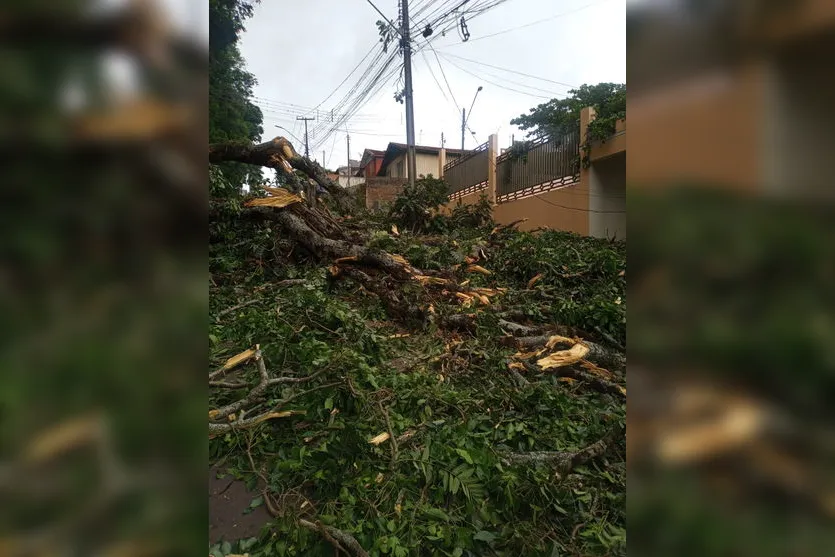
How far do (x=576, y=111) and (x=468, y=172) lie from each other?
3.72 meters

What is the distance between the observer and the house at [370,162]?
1271 inches

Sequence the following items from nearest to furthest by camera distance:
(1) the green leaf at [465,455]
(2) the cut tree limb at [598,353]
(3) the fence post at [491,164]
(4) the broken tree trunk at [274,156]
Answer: (1) the green leaf at [465,455] → (2) the cut tree limb at [598,353] → (4) the broken tree trunk at [274,156] → (3) the fence post at [491,164]

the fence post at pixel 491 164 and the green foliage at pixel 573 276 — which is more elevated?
the fence post at pixel 491 164

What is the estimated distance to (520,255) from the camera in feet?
20.5

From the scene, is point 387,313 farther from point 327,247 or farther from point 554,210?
point 554,210

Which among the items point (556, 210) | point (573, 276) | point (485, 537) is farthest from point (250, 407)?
point (556, 210)

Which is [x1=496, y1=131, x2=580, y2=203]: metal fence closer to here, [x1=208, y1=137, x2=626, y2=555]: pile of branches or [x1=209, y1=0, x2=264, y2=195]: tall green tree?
[x1=208, y1=137, x2=626, y2=555]: pile of branches

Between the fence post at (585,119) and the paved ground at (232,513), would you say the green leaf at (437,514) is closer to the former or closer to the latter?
the paved ground at (232,513)

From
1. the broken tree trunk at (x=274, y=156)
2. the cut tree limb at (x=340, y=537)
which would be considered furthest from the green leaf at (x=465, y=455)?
the broken tree trunk at (x=274, y=156)

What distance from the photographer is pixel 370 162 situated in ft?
108

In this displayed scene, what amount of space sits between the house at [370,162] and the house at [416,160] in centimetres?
303
